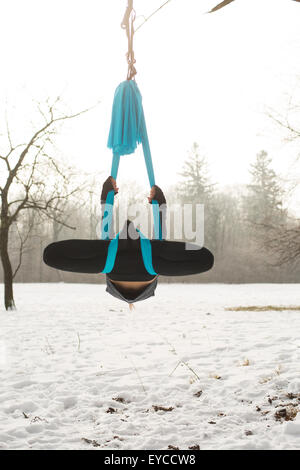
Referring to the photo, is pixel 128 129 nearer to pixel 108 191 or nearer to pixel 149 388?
pixel 108 191

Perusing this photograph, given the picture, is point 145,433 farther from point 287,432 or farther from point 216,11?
point 216,11

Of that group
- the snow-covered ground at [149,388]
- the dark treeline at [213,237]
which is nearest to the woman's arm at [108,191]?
the snow-covered ground at [149,388]

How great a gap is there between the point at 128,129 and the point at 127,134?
0.04 m

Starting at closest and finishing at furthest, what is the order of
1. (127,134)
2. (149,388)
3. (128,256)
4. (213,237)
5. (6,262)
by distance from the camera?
1. (128,256)
2. (127,134)
3. (149,388)
4. (6,262)
5. (213,237)

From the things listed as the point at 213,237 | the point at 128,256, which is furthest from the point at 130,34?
the point at 213,237

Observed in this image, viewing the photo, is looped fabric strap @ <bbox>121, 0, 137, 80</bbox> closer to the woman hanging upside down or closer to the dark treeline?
the woman hanging upside down

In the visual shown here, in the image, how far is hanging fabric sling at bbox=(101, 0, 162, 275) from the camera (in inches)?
96.0

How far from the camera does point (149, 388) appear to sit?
187 inches

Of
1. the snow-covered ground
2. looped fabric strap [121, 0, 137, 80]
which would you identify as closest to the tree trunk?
the snow-covered ground

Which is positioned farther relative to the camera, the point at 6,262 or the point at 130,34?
the point at 6,262

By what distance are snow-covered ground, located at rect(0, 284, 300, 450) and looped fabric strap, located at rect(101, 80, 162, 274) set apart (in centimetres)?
207

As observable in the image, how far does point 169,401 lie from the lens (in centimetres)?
437
